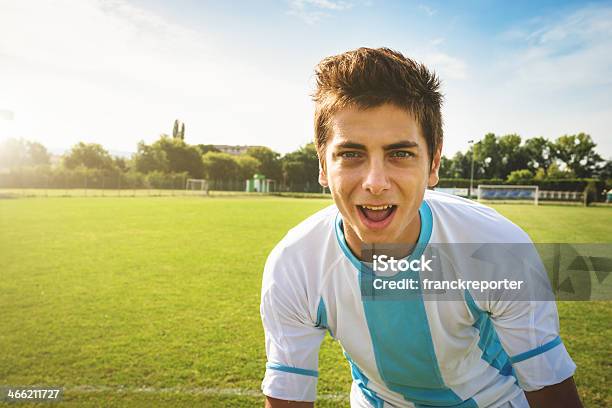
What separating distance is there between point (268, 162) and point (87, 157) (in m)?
29.7

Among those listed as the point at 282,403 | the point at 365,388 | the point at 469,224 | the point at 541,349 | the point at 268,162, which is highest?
the point at 268,162

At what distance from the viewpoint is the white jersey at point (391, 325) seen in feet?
6.56

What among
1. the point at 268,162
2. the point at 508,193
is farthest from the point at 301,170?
the point at 508,193

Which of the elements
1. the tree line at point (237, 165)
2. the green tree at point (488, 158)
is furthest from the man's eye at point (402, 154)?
the green tree at point (488, 158)

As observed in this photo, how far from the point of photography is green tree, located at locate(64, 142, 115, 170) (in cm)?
6600

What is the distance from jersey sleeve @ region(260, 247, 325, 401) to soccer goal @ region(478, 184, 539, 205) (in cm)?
4772

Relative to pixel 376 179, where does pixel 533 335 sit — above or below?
below

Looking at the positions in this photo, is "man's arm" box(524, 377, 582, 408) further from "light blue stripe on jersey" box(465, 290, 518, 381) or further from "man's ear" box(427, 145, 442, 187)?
"man's ear" box(427, 145, 442, 187)

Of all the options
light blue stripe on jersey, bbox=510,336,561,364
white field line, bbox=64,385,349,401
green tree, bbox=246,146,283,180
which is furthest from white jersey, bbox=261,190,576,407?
green tree, bbox=246,146,283,180

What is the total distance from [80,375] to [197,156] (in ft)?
232

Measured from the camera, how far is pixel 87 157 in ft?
218

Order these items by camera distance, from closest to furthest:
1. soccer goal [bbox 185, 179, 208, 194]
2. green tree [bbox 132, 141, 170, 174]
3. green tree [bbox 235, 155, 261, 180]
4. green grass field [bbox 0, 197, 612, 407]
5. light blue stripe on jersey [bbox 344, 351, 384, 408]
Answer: light blue stripe on jersey [bbox 344, 351, 384, 408] → green grass field [bbox 0, 197, 612, 407] → soccer goal [bbox 185, 179, 208, 194] → green tree [bbox 132, 141, 170, 174] → green tree [bbox 235, 155, 261, 180]

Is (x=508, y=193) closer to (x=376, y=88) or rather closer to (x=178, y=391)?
(x=178, y=391)

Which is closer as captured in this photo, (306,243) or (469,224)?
(469,224)
